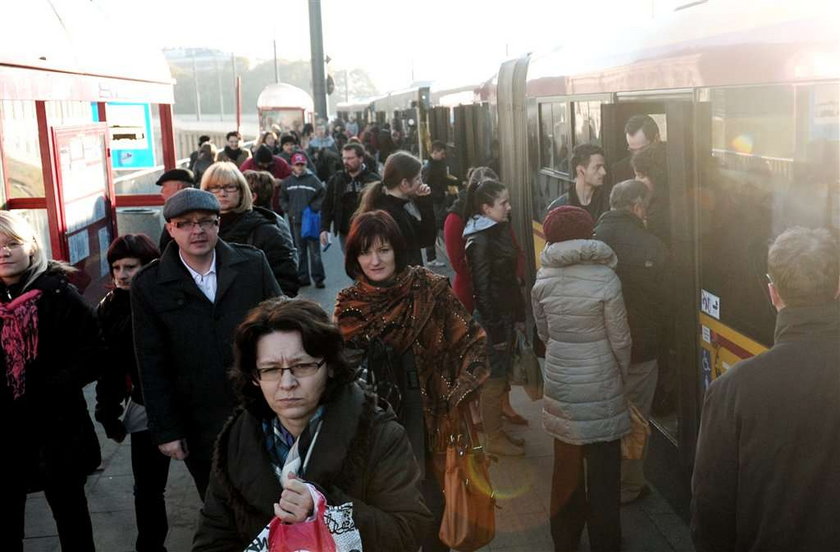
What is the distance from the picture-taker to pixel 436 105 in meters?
19.2

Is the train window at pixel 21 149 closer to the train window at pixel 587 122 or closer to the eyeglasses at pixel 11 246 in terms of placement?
the eyeglasses at pixel 11 246

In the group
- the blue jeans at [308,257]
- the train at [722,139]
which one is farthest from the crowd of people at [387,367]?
the blue jeans at [308,257]

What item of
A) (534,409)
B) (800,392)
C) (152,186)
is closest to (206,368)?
(800,392)

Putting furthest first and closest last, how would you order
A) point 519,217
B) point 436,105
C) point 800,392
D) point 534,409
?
point 436,105 → point 519,217 → point 534,409 → point 800,392

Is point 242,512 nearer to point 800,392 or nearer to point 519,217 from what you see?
point 800,392

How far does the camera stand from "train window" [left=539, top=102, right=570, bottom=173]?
299 inches

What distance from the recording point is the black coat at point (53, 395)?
4047mm

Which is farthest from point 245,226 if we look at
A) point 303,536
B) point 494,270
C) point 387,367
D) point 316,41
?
point 316,41

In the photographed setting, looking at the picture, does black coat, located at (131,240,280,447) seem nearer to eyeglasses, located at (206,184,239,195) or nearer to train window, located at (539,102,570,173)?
eyeglasses, located at (206,184,239,195)

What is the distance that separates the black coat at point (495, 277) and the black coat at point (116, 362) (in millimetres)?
1982

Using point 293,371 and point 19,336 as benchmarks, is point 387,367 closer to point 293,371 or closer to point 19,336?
point 293,371

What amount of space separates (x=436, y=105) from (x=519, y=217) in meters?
10.2

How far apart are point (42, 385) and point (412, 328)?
1518 mm

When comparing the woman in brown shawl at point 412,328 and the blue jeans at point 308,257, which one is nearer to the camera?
the woman in brown shawl at point 412,328
